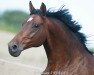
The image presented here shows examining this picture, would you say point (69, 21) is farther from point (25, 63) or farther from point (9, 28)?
point (9, 28)

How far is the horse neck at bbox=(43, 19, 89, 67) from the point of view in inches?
213

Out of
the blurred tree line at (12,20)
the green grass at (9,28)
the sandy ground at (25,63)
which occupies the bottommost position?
the sandy ground at (25,63)

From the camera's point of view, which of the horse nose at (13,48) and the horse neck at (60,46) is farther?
the horse neck at (60,46)

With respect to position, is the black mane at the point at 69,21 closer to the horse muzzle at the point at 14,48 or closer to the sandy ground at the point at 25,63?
the horse muzzle at the point at 14,48

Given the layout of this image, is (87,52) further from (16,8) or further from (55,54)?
(16,8)

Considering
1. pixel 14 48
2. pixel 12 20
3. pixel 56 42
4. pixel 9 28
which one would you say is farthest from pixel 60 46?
pixel 9 28

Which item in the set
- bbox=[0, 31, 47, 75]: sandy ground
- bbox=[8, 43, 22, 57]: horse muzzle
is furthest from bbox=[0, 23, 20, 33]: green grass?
bbox=[8, 43, 22, 57]: horse muzzle

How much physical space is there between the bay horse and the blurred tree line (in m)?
A: 4.15

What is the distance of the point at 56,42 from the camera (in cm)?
542

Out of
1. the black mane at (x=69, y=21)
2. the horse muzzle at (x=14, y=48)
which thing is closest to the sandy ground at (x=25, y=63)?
the black mane at (x=69, y=21)

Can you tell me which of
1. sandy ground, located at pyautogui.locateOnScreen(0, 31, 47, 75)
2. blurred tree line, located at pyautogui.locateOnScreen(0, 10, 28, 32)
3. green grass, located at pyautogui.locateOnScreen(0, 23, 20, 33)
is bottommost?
sandy ground, located at pyautogui.locateOnScreen(0, 31, 47, 75)

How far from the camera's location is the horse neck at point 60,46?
5406 millimetres

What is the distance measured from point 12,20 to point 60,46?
5.05 m

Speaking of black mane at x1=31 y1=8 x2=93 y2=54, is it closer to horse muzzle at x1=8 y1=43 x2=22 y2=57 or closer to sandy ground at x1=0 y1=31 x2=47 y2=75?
A: horse muzzle at x1=8 y1=43 x2=22 y2=57
